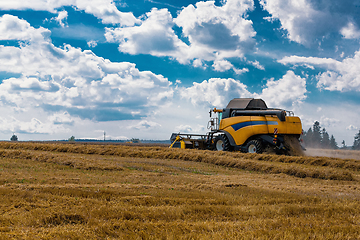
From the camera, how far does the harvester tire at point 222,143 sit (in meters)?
26.9

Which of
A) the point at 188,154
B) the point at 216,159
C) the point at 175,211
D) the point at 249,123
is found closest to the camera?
the point at 175,211

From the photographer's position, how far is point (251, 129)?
24.7 metres

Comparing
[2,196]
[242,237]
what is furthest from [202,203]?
[2,196]

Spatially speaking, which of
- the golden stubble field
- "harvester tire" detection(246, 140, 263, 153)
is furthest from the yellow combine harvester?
the golden stubble field

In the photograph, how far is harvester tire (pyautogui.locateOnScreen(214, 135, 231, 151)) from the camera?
1058 inches

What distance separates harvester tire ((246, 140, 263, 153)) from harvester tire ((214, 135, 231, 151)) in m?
2.38

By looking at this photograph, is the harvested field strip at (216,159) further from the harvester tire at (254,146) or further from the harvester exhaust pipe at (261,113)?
the harvester exhaust pipe at (261,113)

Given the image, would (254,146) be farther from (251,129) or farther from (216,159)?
A: (216,159)

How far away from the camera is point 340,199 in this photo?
387 inches

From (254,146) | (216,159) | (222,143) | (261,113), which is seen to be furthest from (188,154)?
(261,113)

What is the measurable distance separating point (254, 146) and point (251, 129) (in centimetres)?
144

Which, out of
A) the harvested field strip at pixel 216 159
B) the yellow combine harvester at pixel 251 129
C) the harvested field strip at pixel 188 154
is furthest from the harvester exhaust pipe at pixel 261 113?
the harvested field strip at pixel 216 159

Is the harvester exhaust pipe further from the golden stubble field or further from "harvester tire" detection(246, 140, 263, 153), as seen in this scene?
the golden stubble field

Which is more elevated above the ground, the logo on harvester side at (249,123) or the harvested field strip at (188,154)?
the logo on harvester side at (249,123)
